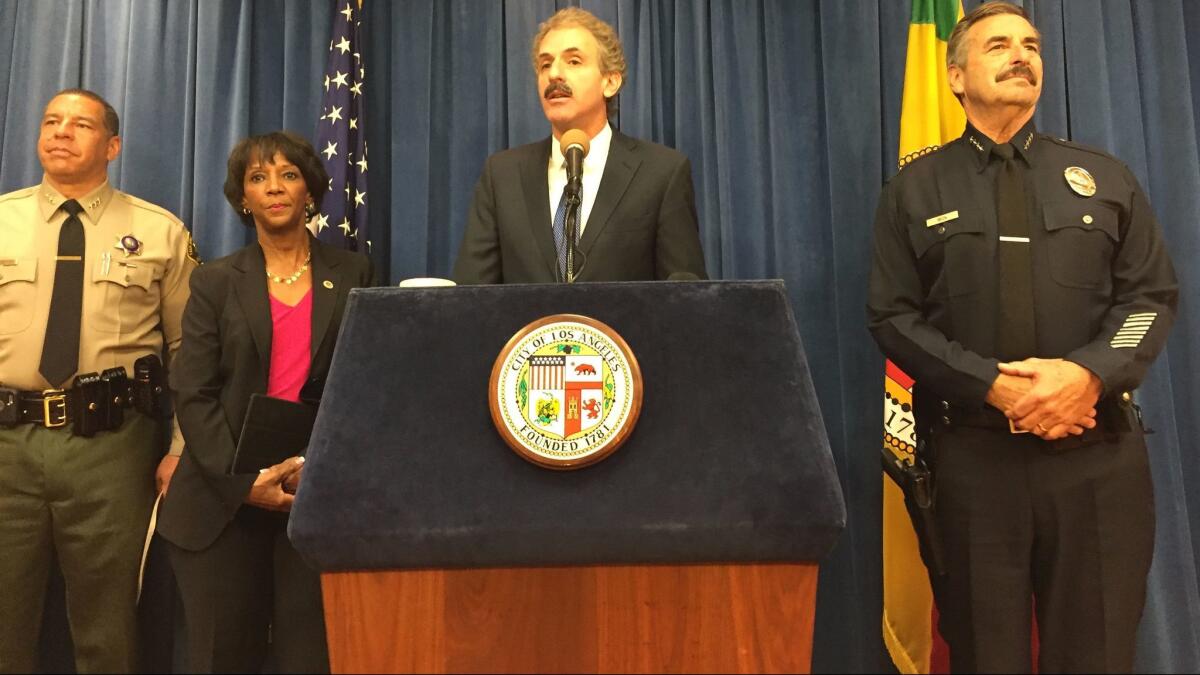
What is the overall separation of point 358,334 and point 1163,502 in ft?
8.97

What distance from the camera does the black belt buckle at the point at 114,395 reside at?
8.56ft

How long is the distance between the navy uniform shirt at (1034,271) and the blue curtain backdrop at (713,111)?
84 centimetres

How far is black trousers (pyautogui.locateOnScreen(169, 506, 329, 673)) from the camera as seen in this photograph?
226 centimetres

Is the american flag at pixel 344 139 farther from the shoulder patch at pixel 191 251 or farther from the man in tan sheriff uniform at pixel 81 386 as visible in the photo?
the man in tan sheriff uniform at pixel 81 386

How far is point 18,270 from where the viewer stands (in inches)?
105

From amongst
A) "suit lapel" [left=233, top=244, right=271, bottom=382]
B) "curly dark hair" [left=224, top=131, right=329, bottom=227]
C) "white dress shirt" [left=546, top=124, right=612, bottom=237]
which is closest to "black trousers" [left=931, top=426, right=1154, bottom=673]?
"white dress shirt" [left=546, top=124, right=612, bottom=237]

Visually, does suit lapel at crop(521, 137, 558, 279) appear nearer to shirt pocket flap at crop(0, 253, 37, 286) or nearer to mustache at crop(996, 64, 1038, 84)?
mustache at crop(996, 64, 1038, 84)

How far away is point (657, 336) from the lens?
1.28 metres

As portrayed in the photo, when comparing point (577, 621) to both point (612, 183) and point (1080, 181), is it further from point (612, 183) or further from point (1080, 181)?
point (1080, 181)

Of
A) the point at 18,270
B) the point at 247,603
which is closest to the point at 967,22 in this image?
the point at 247,603

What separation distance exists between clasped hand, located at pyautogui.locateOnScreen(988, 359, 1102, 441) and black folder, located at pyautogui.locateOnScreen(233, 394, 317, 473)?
1.69 meters

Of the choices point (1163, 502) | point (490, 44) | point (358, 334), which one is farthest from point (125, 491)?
point (1163, 502)

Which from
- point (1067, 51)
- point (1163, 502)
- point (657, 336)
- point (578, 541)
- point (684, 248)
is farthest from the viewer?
point (1067, 51)

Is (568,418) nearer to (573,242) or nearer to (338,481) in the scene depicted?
(338,481)
